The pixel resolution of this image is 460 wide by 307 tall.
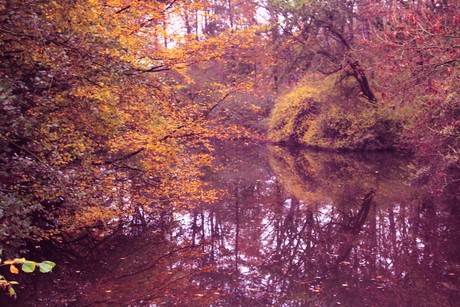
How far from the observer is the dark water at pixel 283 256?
216 inches

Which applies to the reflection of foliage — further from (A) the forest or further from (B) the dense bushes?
(B) the dense bushes

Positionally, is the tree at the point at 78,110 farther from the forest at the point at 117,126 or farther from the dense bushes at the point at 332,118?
the dense bushes at the point at 332,118

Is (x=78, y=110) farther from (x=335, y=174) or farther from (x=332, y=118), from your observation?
(x=332, y=118)

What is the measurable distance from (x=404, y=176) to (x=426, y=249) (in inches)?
319

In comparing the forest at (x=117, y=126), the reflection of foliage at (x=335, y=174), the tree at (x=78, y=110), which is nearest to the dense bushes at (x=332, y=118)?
the reflection of foliage at (x=335, y=174)

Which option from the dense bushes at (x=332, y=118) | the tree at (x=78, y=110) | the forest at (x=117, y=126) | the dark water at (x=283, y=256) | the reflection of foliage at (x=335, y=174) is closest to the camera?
the tree at (x=78, y=110)

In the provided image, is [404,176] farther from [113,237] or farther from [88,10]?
[88,10]

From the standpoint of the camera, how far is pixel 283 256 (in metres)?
7.11

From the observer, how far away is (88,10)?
509cm

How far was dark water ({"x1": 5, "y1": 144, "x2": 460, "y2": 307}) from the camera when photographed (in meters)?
5.48

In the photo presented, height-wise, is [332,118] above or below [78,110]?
below

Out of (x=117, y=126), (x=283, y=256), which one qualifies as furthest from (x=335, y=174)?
(x=117, y=126)

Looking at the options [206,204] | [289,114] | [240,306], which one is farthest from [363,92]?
[240,306]

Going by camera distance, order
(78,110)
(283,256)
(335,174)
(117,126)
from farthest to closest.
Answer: (335,174) < (283,256) < (117,126) < (78,110)
